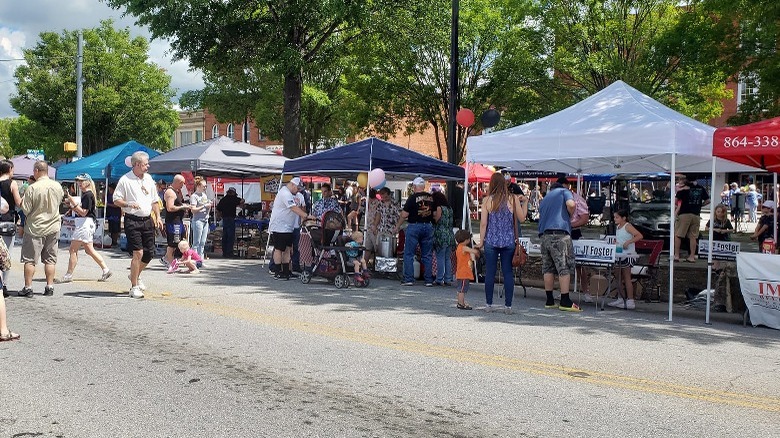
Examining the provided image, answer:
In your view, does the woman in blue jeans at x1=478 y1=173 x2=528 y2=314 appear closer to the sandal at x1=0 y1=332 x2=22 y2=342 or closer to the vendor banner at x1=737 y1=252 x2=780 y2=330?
the vendor banner at x1=737 y1=252 x2=780 y2=330

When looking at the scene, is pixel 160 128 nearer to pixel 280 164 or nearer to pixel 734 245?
pixel 280 164

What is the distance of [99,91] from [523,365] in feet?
139

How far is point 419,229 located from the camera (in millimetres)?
13148

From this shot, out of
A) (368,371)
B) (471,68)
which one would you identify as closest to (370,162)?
(368,371)

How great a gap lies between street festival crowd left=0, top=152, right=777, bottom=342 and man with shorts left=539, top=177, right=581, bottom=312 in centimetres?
1

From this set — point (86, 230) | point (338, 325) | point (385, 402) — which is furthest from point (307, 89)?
point (385, 402)

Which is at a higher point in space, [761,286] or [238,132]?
[238,132]

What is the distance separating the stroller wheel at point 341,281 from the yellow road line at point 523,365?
9.91 ft

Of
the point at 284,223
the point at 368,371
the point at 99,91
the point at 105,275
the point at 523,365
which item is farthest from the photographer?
the point at 99,91

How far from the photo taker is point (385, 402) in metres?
5.46

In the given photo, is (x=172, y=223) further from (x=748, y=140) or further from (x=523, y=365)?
(x=748, y=140)

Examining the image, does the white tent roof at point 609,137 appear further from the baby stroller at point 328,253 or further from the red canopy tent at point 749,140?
the baby stroller at point 328,253

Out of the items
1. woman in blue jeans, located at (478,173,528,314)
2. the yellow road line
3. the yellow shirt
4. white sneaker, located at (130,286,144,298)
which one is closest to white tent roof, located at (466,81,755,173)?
woman in blue jeans, located at (478,173,528,314)

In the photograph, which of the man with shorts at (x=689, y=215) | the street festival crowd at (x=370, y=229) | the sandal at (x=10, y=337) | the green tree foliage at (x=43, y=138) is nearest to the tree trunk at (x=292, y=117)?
the street festival crowd at (x=370, y=229)
